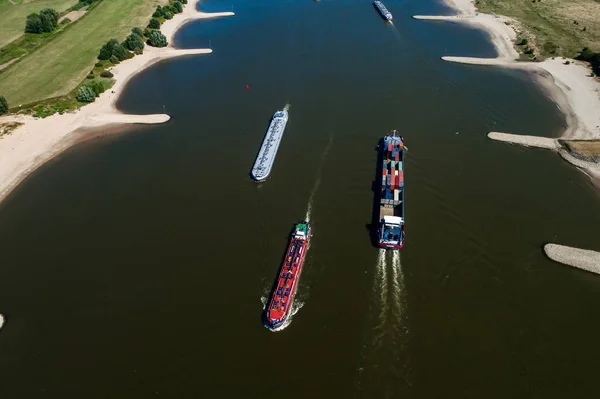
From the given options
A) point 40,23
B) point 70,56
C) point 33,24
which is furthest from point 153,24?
point 33,24

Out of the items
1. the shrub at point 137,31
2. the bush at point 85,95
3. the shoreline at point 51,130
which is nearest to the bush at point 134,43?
the shrub at point 137,31

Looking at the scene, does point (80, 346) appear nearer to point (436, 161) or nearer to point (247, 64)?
point (436, 161)

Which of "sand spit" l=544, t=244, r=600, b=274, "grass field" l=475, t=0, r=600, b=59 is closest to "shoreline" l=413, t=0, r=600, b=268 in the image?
"sand spit" l=544, t=244, r=600, b=274

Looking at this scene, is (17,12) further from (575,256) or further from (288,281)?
(575,256)

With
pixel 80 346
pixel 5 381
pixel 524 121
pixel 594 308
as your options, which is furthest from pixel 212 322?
pixel 524 121

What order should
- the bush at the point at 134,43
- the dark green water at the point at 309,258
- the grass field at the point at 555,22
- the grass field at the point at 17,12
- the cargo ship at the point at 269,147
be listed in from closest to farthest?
the dark green water at the point at 309,258 < the cargo ship at the point at 269,147 < the grass field at the point at 555,22 < the bush at the point at 134,43 < the grass field at the point at 17,12

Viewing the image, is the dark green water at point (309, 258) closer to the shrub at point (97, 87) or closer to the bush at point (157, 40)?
the shrub at point (97, 87)
